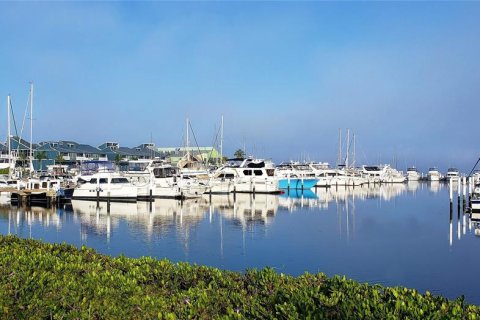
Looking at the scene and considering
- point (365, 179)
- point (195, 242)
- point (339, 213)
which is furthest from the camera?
point (365, 179)

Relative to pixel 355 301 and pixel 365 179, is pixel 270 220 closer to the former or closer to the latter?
pixel 355 301

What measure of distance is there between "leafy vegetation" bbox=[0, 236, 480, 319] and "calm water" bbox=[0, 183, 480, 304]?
13.4 meters

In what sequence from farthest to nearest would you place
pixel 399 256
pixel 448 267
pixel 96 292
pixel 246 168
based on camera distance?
pixel 246 168 → pixel 399 256 → pixel 448 267 → pixel 96 292

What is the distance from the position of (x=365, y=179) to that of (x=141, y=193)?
65654 millimetres

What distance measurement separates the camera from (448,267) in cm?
2330

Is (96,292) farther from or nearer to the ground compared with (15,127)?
nearer to the ground

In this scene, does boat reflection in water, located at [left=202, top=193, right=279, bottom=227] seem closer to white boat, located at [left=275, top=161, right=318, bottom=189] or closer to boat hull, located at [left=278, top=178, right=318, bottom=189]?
boat hull, located at [left=278, top=178, right=318, bottom=189]

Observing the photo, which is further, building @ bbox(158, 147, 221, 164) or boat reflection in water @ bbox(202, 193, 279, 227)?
building @ bbox(158, 147, 221, 164)

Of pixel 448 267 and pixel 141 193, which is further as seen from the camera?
pixel 141 193

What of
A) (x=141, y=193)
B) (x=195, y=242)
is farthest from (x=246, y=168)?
(x=195, y=242)

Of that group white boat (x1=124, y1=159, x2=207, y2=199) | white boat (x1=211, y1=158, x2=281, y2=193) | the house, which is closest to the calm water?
white boat (x1=124, y1=159, x2=207, y2=199)

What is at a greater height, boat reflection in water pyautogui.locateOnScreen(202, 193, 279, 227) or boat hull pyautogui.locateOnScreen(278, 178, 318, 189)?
boat hull pyautogui.locateOnScreen(278, 178, 318, 189)

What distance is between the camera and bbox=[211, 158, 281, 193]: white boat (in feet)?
216

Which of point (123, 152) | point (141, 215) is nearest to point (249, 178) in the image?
point (141, 215)
